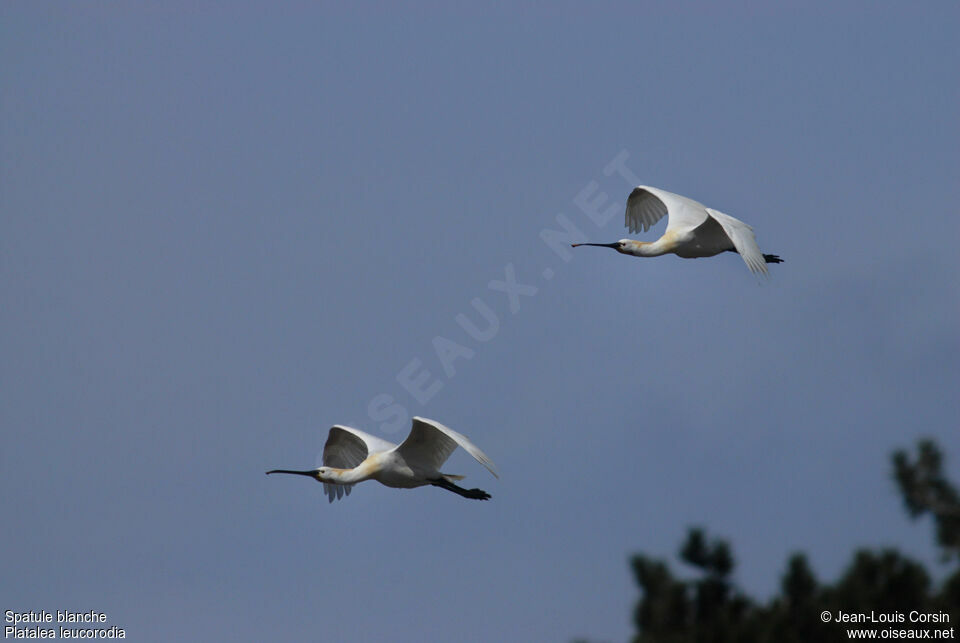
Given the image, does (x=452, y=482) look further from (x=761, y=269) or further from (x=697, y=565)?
(x=697, y=565)

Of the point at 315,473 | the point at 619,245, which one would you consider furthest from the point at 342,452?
the point at 619,245

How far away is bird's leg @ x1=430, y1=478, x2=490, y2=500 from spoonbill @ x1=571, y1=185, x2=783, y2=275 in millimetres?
5599

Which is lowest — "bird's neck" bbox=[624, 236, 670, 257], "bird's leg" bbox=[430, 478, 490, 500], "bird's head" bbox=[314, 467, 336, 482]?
"bird's leg" bbox=[430, 478, 490, 500]

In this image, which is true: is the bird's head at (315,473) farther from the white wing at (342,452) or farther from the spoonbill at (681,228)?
the spoonbill at (681,228)

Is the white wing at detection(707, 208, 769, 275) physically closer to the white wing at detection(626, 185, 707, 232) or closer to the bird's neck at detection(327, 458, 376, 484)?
the white wing at detection(626, 185, 707, 232)

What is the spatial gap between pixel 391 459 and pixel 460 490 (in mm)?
1291

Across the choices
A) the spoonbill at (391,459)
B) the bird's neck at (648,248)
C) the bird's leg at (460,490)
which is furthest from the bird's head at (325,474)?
the bird's neck at (648,248)

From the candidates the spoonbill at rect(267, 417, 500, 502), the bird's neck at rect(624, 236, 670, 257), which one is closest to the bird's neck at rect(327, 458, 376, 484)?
the spoonbill at rect(267, 417, 500, 502)

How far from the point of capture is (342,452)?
125 ft

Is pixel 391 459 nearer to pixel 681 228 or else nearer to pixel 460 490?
pixel 460 490

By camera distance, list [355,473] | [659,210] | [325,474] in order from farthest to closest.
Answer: [659,210] < [325,474] < [355,473]

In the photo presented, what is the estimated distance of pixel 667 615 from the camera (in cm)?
4634

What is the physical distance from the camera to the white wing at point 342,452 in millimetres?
37781

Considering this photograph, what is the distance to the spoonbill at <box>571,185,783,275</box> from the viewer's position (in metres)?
35.7
